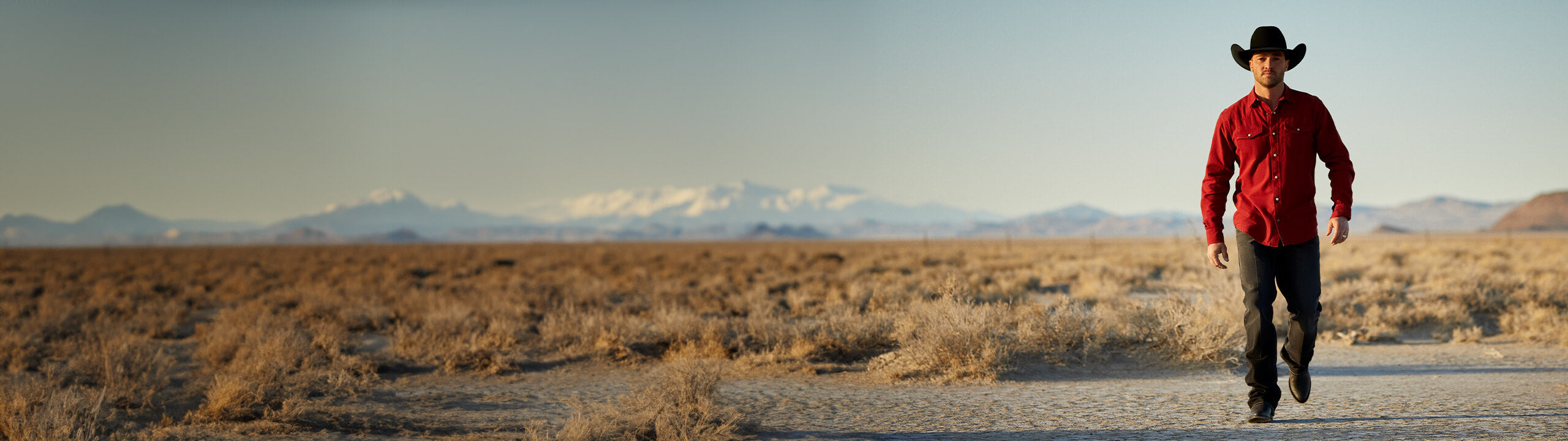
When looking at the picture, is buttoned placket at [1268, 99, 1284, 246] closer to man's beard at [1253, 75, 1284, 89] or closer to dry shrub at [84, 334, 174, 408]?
man's beard at [1253, 75, 1284, 89]

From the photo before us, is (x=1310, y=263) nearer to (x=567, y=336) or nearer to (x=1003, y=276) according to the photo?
(x=567, y=336)

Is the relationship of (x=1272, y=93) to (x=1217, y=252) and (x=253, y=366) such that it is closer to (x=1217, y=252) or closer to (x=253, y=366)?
(x=1217, y=252)

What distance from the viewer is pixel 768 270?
2802cm

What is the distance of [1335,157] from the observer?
4676 millimetres

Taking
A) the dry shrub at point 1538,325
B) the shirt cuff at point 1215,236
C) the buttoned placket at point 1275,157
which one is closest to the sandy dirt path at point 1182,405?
the shirt cuff at point 1215,236

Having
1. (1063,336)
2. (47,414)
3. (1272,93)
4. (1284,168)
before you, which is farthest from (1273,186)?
(47,414)

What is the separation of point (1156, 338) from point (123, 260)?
51967 millimetres

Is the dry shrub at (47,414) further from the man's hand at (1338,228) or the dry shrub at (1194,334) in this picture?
the dry shrub at (1194,334)

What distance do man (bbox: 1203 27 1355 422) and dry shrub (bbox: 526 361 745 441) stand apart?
297 cm

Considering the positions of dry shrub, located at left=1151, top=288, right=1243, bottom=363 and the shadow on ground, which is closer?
the shadow on ground

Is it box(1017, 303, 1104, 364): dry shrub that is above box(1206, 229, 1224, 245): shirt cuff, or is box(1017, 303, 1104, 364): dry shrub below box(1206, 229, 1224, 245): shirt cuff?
below

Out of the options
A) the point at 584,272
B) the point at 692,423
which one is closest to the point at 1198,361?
the point at 692,423

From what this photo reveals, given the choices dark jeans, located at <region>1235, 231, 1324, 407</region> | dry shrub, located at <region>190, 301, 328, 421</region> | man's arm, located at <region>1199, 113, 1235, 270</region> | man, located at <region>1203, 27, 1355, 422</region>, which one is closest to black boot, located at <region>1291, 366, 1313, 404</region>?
dark jeans, located at <region>1235, 231, 1324, 407</region>

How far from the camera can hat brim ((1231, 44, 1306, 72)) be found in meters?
4.66
